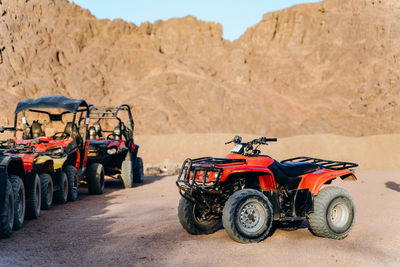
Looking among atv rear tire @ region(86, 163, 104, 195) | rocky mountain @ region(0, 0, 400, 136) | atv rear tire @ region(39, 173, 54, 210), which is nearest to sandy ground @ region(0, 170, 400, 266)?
atv rear tire @ region(39, 173, 54, 210)

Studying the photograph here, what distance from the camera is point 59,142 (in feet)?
40.5

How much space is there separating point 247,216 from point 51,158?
629cm

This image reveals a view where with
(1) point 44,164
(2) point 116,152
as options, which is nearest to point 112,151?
(2) point 116,152

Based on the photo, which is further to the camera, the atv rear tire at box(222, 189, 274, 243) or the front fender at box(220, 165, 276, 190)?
the front fender at box(220, 165, 276, 190)

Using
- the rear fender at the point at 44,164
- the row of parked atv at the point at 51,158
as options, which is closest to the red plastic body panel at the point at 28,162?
the row of parked atv at the point at 51,158

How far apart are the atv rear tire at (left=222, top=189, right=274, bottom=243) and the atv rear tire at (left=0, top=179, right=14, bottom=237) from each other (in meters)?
3.41

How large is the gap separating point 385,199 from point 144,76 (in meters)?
51.7

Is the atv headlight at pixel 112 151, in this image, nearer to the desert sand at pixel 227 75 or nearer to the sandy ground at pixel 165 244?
the sandy ground at pixel 165 244

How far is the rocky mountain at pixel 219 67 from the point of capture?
56.6 meters

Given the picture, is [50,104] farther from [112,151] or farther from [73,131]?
[112,151]

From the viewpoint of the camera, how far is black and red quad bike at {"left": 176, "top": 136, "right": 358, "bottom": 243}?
691 centimetres

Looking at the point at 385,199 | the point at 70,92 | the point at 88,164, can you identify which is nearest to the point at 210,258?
the point at 385,199

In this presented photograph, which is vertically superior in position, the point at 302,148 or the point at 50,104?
the point at 50,104

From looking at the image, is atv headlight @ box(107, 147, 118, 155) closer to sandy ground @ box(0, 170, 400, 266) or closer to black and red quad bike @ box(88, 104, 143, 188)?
black and red quad bike @ box(88, 104, 143, 188)
